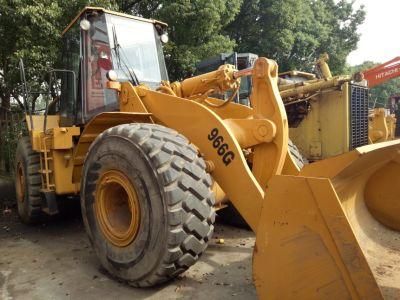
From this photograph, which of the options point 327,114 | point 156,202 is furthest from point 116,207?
point 327,114

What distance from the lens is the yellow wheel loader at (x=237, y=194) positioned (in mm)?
2359

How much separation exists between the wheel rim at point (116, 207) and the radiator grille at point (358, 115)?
5269mm

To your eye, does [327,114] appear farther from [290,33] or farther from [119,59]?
[290,33]

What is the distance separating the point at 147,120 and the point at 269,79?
125cm

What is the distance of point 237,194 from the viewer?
10.5ft

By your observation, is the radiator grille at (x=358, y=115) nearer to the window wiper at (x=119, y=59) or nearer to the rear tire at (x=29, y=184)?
the window wiper at (x=119, y=59)

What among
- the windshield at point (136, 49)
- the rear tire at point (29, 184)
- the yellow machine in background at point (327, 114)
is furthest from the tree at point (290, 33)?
the rear tire at point (29, 184)

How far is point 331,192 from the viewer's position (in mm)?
2297

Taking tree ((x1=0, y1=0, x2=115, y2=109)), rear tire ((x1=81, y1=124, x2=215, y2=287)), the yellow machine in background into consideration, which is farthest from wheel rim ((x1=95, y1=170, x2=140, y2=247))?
tree ((x1=0, y1=0, x2=115, y2=109))

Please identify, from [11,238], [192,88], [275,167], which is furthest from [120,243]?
[11,238]

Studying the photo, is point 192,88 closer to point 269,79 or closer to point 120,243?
point 269,79

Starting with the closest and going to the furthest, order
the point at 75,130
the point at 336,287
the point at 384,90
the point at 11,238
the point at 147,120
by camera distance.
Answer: the point at 336,287 < the point at 147,120 < the point at 75,130 < the point at 11,238 < the point at 384,90

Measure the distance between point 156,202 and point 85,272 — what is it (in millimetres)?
1298

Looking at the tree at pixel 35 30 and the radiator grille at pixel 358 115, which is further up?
the tree at pixel 35 30
